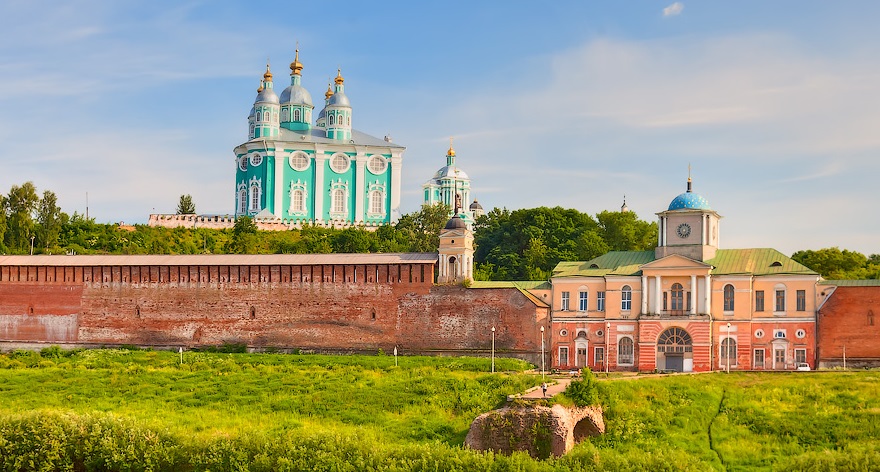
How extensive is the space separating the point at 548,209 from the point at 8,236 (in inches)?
904

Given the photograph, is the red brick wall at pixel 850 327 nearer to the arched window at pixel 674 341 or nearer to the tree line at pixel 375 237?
the arched window at pixel 674 341

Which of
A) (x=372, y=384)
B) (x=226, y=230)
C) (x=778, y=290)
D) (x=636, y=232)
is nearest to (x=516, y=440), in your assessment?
(x=372, y=384)

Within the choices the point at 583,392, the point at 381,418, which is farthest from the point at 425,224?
the point at 583,392

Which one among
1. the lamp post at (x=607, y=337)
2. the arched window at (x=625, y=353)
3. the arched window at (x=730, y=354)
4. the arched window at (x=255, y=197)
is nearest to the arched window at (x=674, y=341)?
the arched window at (x=625, y=353)

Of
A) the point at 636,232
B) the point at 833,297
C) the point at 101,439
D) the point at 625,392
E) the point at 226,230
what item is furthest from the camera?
the point at 226,230

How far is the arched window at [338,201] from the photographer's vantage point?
2542 inches

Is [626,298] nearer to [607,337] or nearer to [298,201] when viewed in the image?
[607,337]

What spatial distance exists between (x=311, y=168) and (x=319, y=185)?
981mm

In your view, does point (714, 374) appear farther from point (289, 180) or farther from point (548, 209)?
point (289, 180)

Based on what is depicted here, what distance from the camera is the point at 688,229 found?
41031 millimetres

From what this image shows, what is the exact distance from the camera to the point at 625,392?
3061 cm

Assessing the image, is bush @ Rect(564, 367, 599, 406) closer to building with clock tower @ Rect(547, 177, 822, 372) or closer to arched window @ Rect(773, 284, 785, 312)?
building with clock tower @ Rect(547, 177, 822, 372)

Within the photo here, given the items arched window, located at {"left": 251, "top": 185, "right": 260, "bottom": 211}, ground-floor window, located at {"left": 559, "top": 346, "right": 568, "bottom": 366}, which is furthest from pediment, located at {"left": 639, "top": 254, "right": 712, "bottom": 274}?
arched window, located at {"left": 251, "top": 185, "right": 260, "bottom": 211}

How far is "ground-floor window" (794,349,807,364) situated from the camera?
38656 mm
